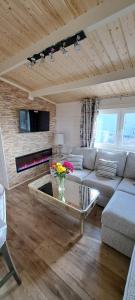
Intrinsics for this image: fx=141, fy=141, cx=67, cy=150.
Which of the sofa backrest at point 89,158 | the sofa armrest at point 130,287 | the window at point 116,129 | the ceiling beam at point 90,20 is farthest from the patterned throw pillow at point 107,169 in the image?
the ceiling beam at point 90,20

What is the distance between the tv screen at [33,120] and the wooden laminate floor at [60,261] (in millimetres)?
1945

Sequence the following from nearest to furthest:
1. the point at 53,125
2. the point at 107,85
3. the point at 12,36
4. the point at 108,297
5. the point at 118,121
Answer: the point at 108,297
the point at 12,36
the point at 107,85
the point at 118,121
the point at 53,125

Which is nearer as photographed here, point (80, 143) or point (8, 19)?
point (8, 19)

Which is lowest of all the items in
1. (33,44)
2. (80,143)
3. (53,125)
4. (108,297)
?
(108,297)

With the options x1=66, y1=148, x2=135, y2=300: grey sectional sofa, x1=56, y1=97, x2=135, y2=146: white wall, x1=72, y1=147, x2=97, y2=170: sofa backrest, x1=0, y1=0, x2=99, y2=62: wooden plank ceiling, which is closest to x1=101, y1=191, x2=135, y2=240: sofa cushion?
x1=66, y1=148, x2=135, y2=300: grey sectional sofa

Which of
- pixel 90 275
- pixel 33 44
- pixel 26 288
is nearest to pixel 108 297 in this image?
pixel 90 275

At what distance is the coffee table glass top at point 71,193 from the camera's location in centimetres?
201

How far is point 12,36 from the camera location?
1.80m

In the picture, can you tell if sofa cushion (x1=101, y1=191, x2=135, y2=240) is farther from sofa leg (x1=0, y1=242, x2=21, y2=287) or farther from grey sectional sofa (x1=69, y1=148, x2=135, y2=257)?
sofa leg (x1=0, y1=242, x2=21, y2=287)

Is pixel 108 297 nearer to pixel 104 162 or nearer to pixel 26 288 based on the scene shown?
pixel 26 288

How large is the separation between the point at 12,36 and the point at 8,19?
0.76 feet

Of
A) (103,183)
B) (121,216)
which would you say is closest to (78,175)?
(103,183)

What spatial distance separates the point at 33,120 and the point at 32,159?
1.05 metres

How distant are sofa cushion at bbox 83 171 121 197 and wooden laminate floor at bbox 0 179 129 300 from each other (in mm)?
476
